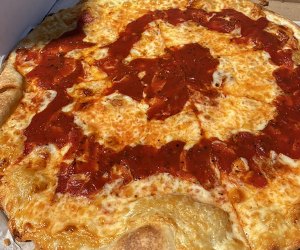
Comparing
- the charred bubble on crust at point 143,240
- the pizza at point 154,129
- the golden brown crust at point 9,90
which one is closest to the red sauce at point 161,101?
the pizza at point 154,129

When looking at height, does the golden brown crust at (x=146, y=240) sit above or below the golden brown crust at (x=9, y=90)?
above

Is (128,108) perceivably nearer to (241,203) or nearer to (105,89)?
(105,89)

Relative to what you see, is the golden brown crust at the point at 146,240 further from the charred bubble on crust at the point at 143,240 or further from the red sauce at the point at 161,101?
the red sauce at the point at 161,101

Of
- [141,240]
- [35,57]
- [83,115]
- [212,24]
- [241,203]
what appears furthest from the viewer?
[212,24]

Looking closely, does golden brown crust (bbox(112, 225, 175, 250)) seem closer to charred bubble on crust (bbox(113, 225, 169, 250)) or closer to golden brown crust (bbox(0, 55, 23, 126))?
charred bubble on crust (bbox(113, 225, 169, 250))

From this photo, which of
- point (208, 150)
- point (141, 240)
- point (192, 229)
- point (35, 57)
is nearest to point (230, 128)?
point (208, 150)

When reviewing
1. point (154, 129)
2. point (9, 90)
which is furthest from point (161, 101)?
point (9, 90)

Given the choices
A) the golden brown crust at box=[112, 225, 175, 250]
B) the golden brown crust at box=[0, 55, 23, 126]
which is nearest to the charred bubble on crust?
the golden brown crust at box=[112, 225, 175, 250]
